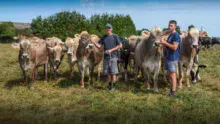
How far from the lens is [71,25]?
3319 cm

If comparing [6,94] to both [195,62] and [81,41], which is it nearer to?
[81,41]

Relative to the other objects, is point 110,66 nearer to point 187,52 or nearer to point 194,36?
point 187,52

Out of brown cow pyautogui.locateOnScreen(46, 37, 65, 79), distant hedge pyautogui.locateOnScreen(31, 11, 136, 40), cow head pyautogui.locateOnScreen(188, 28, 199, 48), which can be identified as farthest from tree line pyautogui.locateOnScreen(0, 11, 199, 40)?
cow head pyautogui.locateOnScreen(188, 28, 199, 48)

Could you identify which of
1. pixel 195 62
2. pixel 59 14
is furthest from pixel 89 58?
pixel 59 14

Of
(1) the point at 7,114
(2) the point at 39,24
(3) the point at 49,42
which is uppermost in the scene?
(2) the point at 39,24

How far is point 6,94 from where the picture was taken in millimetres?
8531

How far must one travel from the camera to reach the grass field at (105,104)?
6.03 meters

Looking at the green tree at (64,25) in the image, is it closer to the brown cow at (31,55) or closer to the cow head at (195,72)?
the brown cow at (31,55)

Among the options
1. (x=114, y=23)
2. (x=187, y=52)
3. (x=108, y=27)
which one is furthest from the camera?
(x=114, y=23)

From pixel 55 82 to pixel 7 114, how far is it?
4.02 meters

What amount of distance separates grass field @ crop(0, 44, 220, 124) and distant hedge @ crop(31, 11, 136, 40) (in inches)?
928

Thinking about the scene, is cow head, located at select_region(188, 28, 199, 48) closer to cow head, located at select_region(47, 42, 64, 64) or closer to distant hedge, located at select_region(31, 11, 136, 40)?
cow head, located at select_region(47, 42, 64, 64)

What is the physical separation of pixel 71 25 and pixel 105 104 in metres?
27.2

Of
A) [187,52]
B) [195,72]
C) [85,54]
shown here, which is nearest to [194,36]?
[187,52]
